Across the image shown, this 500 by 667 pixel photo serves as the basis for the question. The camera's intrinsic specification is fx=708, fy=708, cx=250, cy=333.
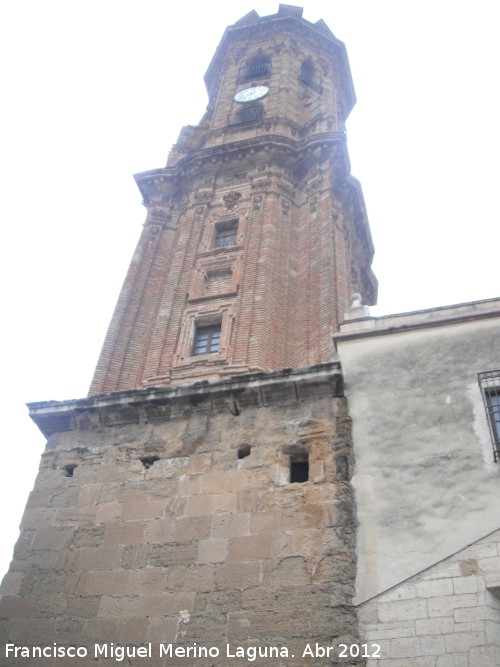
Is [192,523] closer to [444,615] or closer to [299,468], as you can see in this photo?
[299,468]

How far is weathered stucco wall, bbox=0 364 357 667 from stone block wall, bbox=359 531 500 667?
0.52 metres

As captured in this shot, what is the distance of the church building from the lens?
9258mm

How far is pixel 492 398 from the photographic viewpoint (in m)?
10.9

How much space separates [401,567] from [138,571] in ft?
12.9

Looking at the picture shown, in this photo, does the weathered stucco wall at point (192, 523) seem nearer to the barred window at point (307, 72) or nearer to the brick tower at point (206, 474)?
the brick tower at point (206, 474)

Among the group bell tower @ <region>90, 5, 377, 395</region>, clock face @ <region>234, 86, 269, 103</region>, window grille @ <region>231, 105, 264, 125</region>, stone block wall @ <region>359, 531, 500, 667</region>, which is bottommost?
stone block wall @ <region>359, 531, 500, 667</region>

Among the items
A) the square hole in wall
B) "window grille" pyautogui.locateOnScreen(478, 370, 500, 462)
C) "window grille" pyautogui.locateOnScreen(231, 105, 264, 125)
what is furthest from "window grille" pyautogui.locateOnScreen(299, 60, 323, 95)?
the square hole in wall

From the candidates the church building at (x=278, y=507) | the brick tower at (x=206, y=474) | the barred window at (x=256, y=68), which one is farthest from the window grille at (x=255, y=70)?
the church building at (x=278, y=507)

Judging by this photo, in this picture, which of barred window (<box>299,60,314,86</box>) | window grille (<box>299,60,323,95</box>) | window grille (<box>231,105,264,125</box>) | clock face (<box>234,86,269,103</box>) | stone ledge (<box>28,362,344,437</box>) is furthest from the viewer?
barred window (<box>299,60,314,86</box>)

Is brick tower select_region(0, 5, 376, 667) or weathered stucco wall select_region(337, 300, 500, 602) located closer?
weathered stucco wall select_region(337, 300, 500, 602)

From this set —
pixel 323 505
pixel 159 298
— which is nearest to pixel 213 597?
pixel 323 505

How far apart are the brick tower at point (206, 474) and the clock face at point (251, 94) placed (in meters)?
7.20

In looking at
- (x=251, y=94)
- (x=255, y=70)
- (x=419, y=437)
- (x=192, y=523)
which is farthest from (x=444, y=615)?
(x=255, y=70)

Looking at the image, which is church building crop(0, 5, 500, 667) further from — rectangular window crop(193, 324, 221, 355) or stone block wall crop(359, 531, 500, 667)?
rectangular window crop(193, 324, 221, 355)
